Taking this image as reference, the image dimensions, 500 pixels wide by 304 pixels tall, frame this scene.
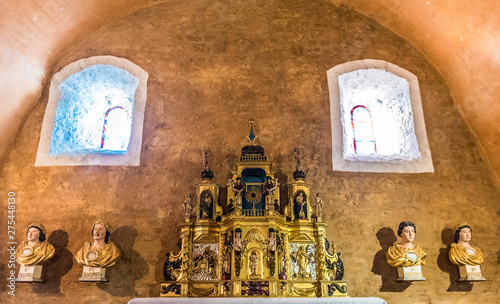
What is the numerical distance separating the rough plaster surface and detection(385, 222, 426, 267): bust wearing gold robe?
27cm

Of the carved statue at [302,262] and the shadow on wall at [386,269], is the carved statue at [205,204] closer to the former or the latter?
the carved statue at [302,262]

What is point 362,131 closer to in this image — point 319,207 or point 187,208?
point 319,207

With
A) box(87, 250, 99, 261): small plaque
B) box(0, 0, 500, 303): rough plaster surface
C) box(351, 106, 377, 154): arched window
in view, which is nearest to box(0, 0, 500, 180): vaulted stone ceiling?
box(0, 0, 500, 303): rough plaster surface

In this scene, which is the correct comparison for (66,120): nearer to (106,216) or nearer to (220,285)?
(106,216)

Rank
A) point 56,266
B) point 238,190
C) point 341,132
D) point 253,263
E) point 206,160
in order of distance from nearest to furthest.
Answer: point 253,263
point 238,190
point 56,266
point 206,160
point 341,132

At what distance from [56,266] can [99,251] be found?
2.82ft

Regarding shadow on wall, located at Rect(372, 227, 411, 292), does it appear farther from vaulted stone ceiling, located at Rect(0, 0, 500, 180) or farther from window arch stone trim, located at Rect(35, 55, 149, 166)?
window arch stone trim, located at Rect(35, 55, 149, 166)

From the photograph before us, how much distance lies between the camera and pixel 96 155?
7.22m

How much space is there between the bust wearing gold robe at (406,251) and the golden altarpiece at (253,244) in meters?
0.84

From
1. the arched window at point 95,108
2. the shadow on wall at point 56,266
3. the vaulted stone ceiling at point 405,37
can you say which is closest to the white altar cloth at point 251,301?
the shadow on wall at point 56,266

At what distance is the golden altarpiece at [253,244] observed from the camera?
5.84 meters

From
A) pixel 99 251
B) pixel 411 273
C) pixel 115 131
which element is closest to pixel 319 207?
pixel 411 273

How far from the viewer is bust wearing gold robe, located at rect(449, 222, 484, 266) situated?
21.2 feet

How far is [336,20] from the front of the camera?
332 inches
